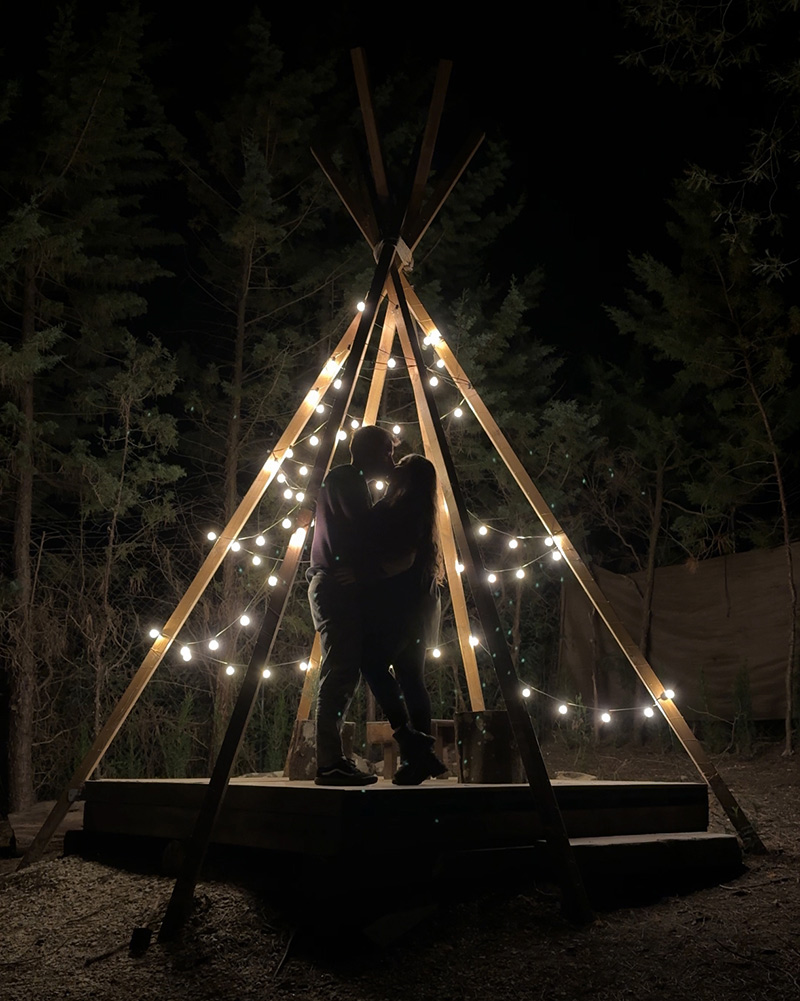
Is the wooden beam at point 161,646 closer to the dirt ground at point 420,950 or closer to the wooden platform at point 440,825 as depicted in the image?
the wooden platform at point 440,825

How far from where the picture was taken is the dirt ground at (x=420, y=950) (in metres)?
2.75

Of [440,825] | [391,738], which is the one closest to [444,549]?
[391,738]

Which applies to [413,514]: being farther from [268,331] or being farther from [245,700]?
[268,331]

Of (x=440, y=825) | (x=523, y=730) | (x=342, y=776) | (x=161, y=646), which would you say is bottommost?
(x=440, y=825)

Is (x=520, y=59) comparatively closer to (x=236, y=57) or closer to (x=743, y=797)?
(x=236, y=57)

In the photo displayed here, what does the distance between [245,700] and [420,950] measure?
1.15 m

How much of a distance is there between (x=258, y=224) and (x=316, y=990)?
770 cm

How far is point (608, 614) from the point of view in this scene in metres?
4.74

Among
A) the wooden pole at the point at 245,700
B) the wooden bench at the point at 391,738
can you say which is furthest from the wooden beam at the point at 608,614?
the wooden bench at the point at 391,738

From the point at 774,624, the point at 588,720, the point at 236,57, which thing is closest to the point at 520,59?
the point at 236,57

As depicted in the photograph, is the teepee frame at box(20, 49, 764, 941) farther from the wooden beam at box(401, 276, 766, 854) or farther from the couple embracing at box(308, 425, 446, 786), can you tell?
the couple embracing at box(308, 425, 446, 786)

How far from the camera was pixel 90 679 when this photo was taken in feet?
28.8

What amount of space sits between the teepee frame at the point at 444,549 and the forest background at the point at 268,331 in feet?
6.33

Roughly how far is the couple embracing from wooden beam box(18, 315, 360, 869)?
890 mm
